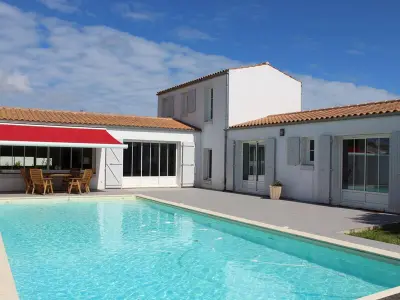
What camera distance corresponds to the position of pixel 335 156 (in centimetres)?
2048

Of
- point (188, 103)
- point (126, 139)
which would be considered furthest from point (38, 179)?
point (188, 103)

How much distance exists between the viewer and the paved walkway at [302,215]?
530 inches

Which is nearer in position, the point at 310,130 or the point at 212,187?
the point at 310,130

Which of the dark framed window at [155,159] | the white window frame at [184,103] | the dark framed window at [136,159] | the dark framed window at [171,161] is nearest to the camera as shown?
the dark framed window at [136,159]

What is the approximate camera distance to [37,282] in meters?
8.87

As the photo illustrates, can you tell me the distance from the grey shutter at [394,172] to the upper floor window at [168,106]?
22099 mm

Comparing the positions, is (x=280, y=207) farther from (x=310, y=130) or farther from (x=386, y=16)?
(x=386, y=16)

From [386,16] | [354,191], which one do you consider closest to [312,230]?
[354,191]

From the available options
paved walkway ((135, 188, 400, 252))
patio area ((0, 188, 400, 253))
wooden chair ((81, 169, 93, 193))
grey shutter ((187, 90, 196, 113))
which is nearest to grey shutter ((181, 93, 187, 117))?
grey shutter ((187, 90, 196, 113))

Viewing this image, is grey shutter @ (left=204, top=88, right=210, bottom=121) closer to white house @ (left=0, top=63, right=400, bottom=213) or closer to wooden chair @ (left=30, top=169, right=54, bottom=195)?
white house @ (left=0, top=63, right=400, bottom=213)

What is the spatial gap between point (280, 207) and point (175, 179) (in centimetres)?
1296

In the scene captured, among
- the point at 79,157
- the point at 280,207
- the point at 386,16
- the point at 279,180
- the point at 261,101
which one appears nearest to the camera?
the point at 280,207

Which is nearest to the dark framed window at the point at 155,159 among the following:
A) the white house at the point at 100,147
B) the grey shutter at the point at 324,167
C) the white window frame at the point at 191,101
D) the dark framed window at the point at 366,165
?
the white house at the point at 100,147

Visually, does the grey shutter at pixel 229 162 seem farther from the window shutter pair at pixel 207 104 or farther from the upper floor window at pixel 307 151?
the upper floor window at pixel 307 151
